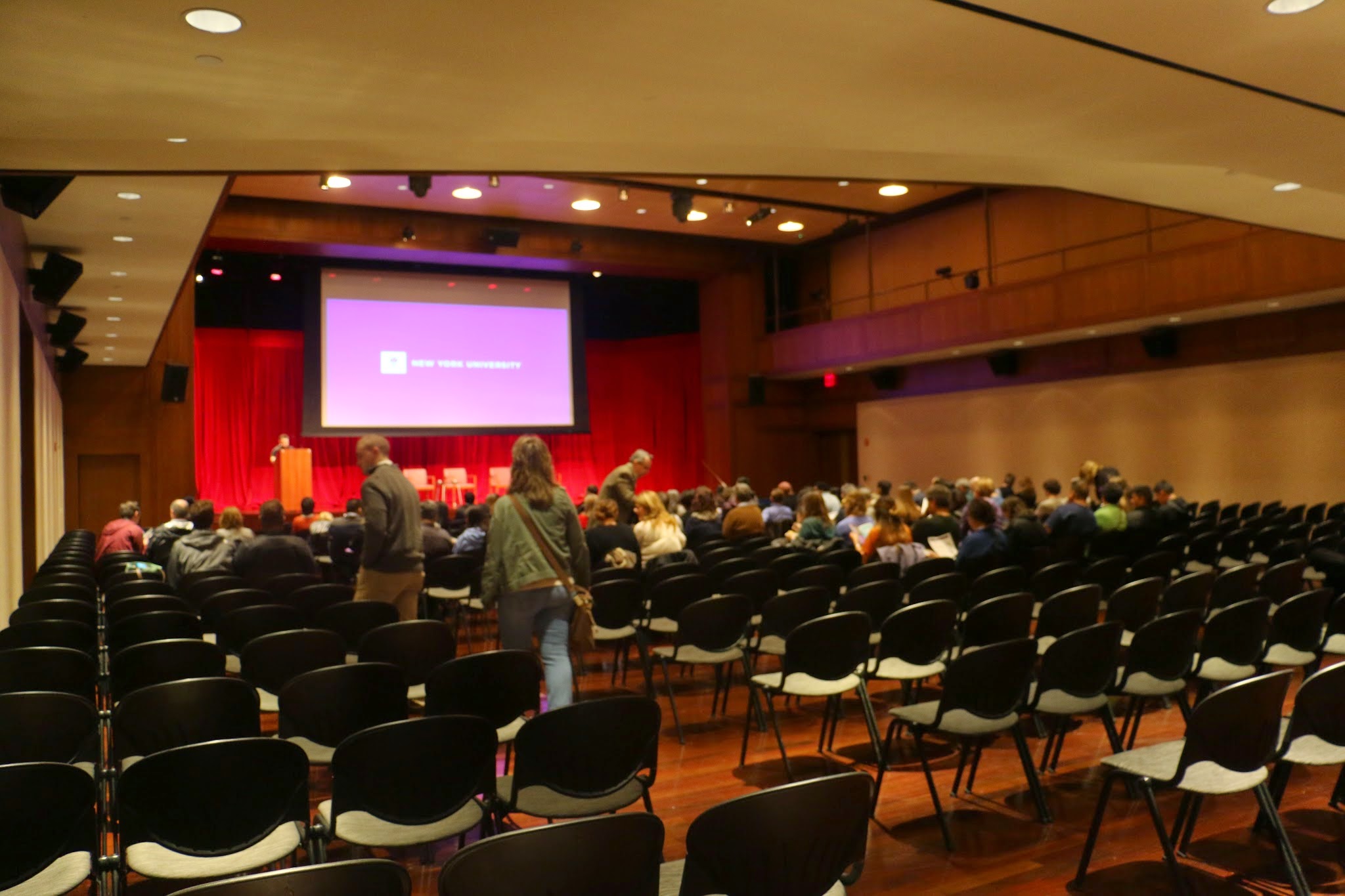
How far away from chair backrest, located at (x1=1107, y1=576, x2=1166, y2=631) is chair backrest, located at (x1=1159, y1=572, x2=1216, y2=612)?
0.26 feet

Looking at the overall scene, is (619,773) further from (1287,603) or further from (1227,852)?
(1287,603)

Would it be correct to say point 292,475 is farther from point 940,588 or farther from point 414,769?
point 414,769

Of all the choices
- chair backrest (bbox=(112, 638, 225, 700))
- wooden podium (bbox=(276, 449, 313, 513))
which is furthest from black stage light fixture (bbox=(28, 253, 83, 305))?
wooden podium (bbox=(276, 449, 313, 513))

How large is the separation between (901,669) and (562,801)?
2.23m

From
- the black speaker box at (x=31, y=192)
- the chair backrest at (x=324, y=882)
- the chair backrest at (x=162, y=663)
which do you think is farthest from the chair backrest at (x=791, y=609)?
the black speaker box at (x=31, y=192)

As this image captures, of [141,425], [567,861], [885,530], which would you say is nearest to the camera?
[567,861]

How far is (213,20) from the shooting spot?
3.25m

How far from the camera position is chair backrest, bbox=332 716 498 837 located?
112 inches

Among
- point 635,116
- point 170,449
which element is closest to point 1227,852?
point 635,116

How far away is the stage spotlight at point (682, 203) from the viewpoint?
1430 centimetres

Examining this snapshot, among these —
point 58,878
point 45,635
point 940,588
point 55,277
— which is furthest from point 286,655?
point 55,277

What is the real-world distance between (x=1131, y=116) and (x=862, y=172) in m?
1.54

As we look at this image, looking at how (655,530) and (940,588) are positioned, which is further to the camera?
(655,530)

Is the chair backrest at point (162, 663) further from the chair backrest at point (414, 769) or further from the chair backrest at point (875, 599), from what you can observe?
the chair backrest at point (875, 599)
